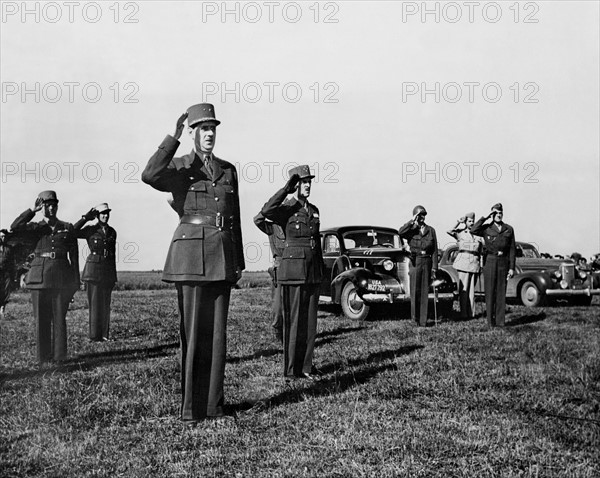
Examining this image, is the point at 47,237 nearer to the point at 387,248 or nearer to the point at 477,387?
the point at 477,387

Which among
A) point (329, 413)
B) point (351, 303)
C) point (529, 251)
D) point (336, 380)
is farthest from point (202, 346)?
point (529, 251)

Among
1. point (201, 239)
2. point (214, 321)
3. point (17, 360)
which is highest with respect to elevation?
point (201, 239)

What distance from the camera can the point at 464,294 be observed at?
12516 mm

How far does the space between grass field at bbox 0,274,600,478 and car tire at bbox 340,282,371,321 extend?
11.4ft

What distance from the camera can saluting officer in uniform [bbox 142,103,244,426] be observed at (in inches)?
177

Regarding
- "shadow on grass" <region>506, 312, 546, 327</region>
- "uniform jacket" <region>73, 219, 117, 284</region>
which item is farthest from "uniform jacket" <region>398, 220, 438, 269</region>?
"uniform jacket" <region>73, 219, 117, 284</region>

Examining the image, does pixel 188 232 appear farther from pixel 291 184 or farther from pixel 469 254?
pixel 469 254

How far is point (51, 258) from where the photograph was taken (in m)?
7.82

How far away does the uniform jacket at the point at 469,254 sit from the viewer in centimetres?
1237

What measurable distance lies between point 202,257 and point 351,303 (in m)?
8.34

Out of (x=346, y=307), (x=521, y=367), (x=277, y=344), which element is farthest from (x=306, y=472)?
(x=346, y=307)

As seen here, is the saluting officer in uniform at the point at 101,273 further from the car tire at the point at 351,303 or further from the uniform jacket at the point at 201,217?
the uniform jacket at the point at 201,217

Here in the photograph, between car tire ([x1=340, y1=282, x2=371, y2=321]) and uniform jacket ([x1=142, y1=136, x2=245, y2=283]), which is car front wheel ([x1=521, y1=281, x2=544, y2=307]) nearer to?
car tire ([x1=340, y1=282, x2=371, y2=321])

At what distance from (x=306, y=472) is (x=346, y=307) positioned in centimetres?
920
